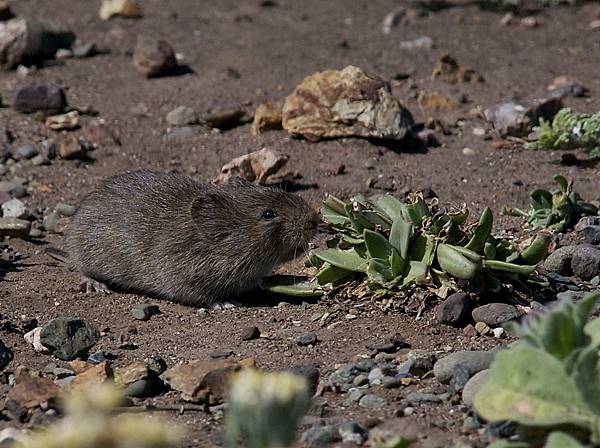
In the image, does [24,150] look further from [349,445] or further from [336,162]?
[349,445]

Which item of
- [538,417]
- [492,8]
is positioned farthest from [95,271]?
[492,8]

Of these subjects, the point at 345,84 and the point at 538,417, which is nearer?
the point at 538,417

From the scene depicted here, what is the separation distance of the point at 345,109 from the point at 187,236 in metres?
2.29

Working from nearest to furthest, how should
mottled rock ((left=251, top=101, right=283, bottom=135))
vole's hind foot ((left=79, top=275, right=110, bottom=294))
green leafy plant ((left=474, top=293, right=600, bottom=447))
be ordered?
green leafy plant ((left=474, top=293, right=600, bottom=447)) < vole's hind foot ((left=79, top=275, right=110, bottom=294)) < mottled rock ((left=251, top=101, right=283, bottom=135))

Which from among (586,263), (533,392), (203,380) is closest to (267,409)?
(533,392)

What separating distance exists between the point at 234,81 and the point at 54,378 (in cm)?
516

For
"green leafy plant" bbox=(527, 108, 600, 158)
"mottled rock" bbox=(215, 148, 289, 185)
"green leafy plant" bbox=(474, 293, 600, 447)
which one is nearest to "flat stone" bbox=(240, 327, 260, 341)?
"green leafy plant" bbox=(474, 293, 600, 447)

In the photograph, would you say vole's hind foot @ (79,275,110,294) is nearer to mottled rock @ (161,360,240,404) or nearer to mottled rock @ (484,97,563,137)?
mottled rock @ (161,360,240,404)

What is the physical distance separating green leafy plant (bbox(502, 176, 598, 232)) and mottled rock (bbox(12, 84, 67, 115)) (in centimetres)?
440

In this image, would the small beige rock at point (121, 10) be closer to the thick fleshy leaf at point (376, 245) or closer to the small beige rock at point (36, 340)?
the small beige rock at point (36, 340)

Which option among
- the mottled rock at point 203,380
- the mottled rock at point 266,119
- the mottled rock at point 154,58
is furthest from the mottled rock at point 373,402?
the mottled rock at point 154,58

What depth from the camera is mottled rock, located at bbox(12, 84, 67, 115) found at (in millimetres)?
9477

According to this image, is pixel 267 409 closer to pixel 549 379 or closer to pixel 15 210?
pixel 549 379

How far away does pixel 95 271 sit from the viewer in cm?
720
